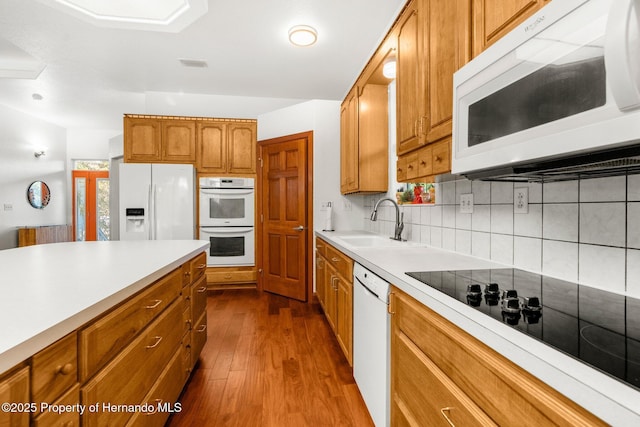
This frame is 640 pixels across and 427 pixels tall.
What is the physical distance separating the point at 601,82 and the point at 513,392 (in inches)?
26.7

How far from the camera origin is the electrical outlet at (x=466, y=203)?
1665 millimetres

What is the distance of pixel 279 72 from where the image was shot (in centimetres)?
340

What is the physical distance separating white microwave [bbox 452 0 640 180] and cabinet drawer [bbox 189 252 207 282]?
161 cm

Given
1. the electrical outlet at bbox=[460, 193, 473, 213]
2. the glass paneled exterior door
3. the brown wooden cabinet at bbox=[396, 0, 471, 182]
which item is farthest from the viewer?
the glass paneled exterior door

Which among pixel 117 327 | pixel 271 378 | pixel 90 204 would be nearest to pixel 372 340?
pixel 271 378

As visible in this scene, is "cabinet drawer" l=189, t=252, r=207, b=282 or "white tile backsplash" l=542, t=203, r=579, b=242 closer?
"white tile backsplash" l=542, t=203, r=579, b=242

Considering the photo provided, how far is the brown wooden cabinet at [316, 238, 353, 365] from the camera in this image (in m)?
1.94

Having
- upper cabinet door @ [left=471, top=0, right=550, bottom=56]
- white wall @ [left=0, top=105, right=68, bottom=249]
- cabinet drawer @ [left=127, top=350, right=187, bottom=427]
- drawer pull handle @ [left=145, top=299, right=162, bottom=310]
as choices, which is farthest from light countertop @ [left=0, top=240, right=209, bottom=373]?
white wall @ [left=0, top=105, right=68, bottom=249]

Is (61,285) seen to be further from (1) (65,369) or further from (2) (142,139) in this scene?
(2) (142,139)

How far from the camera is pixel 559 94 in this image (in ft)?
2.43

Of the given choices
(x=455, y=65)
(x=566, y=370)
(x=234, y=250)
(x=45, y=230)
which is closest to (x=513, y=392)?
(x=566, y=370)

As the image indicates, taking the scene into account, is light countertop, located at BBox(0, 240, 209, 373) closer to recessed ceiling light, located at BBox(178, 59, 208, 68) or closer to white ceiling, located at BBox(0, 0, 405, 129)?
white ceiling, located at BBox(0, 0, 405, 129)

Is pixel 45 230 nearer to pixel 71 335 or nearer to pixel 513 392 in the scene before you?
pixel 71 335

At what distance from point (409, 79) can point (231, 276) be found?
3.34 m
